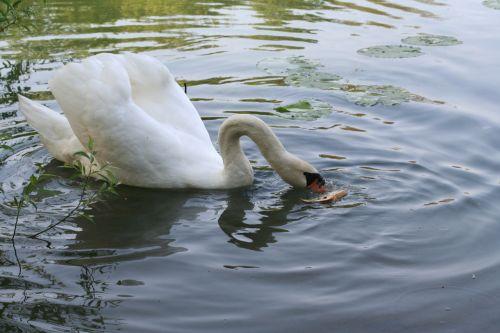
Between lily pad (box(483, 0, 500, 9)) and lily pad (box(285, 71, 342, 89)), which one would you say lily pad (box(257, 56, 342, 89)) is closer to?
lily pad (box(285, 71, 342, 89))

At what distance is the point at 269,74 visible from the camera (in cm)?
1184

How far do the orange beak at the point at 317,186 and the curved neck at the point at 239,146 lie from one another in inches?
14.7

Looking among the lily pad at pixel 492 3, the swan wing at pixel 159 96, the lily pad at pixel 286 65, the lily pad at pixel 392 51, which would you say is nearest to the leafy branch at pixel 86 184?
the swan wing at pixel 159 96

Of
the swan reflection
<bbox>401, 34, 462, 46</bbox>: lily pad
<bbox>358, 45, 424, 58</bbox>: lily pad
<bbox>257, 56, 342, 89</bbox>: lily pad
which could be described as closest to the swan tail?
the swan reflection

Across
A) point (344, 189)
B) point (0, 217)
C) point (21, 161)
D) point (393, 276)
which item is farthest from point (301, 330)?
point (21, 161)

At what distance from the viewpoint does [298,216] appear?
750 cm

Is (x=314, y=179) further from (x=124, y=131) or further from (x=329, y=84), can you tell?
(x=329, y=84)

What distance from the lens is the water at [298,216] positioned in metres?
5.76

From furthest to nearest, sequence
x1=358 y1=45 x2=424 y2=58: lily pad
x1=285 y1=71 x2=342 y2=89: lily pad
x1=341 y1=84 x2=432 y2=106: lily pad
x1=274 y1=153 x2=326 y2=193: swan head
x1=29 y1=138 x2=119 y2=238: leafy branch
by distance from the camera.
→ x1=358 y1=45 x2=424 y2=58: lily pad → x1=285 y1=71 x2=342 y2=89: lily pad → x1=341 y1=84 x2=432 y2=106: lily pad → x1=274 y1=153 x2=326 y2=193: swan head → x1=29 y1=138 x2=119 y2=238: leafy branch

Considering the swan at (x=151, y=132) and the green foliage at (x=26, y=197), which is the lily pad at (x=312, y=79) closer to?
the swan at (x=151, y=132)

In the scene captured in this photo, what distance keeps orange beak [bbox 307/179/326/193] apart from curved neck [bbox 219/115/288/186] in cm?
37

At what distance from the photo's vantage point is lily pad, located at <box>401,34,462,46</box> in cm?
1338

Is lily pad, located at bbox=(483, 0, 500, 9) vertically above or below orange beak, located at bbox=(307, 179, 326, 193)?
above

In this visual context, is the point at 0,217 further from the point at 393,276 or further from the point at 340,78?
the point at 340,78
